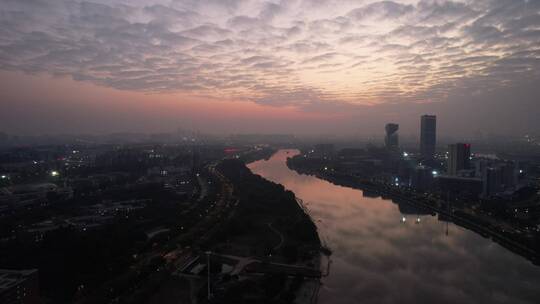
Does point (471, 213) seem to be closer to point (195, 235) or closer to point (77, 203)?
point (195, 235)

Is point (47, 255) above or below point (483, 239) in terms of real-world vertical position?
above

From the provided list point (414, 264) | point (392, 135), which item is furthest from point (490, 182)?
point (392, 135)

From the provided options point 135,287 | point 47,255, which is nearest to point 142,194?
point 47,255

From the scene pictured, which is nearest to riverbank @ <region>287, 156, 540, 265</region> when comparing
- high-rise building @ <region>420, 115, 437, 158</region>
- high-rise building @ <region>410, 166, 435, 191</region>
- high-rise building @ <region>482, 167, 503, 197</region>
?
high-rise building @ <region>410, 166, 435, 191</region>

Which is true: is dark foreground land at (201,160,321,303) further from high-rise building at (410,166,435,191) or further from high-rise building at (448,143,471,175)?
high-rise building at (448,143,471,175)

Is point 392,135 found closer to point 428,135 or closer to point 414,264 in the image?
point 428,135

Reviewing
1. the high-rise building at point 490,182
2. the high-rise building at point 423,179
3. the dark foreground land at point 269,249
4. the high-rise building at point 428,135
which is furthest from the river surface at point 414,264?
the high-rise building at point 428,135
